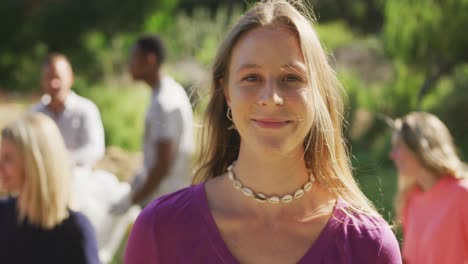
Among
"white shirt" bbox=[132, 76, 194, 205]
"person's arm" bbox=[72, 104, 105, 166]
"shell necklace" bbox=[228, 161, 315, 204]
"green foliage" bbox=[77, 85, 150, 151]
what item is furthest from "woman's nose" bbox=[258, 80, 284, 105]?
"green foliage" bbox=[77, 85, 150, 151]

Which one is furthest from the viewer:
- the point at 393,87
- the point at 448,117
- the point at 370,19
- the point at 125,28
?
the point at 370,19

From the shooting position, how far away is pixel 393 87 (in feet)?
50.4

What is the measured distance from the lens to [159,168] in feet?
21.0

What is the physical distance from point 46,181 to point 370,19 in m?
26.7

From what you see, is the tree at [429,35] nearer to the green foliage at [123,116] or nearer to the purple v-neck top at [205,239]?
the green foliage at [123,116]

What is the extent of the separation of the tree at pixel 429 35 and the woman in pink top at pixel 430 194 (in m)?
9.15

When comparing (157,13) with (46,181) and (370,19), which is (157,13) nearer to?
(370,19)

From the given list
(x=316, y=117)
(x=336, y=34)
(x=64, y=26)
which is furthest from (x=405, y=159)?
(x=336, y=34)

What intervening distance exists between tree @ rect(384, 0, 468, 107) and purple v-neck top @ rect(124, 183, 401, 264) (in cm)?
1191

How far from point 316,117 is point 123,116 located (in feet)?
42.6

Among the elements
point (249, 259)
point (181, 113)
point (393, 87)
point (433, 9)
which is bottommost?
point (393, 87)

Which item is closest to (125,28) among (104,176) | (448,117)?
(448,117)

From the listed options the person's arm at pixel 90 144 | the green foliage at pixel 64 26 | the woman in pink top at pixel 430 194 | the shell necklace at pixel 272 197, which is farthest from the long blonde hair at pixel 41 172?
the green foliage at pixel 64 26

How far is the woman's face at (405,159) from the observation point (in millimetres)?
4742
